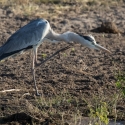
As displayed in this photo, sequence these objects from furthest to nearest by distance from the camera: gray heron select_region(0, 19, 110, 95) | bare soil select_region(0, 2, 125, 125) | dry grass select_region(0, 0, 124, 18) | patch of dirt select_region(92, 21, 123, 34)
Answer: dry grass select_region(0, 0, 124, 18)
patch of dirt select_region(92, 21, 123, 34)
gray heron select_region(0, 19, 110, 95)
bare soil select_region(0, 2, 125, 125)

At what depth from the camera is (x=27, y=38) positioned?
27.7ft

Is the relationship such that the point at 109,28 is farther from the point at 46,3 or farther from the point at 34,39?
the point at 34,39

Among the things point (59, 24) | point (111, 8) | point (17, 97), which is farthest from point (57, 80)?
point (111, 8)

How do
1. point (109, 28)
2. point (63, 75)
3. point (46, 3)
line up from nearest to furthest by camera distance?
point (63, 75) → point (109, 28) → point (46, 3)

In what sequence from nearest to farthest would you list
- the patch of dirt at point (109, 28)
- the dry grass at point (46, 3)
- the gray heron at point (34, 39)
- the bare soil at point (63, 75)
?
the bare soil at point (63, 75), the gray heron at point (34, 39), the patch of dirt at point (109, 28), the dry grass at point (46, 3)

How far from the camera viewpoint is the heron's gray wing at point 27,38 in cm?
840

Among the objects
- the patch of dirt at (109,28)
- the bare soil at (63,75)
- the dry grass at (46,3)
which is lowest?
the bare soil at (63,75)

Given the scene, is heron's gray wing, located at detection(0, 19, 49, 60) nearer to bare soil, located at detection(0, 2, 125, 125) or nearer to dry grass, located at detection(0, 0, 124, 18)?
bare soil, located at detection(0, 2, 125, 125)

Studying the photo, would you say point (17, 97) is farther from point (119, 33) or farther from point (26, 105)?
point (119, 33)

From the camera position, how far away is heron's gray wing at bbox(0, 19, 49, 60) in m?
8.40

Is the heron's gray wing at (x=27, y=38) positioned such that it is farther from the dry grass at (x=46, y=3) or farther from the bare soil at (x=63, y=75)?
the dry grass at (x=46, y=3)

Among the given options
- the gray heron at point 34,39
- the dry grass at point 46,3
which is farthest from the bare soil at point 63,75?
the dry grass at point 46,3

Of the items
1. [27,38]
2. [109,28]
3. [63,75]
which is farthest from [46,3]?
[27,38]

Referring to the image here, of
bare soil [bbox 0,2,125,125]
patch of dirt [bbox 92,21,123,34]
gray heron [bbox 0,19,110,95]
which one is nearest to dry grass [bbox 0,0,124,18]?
bare soil [bbox 0,2,125,125]
